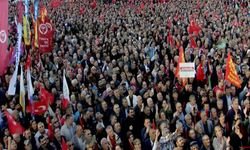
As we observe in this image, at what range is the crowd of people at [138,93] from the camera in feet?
25.7

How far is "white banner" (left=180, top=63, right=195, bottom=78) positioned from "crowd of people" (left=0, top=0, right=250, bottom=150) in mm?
207

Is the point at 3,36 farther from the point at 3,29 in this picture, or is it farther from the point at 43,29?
the point at 43,29

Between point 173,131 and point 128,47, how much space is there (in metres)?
6.12

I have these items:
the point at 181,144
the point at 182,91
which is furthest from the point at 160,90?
the point at 181,144

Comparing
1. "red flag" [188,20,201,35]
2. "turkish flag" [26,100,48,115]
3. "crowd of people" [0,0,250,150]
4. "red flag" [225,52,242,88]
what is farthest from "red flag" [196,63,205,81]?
"red flag" [188,20,201,35]

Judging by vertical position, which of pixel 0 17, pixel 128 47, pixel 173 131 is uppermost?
pixel 0 17

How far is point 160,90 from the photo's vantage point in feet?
34.1

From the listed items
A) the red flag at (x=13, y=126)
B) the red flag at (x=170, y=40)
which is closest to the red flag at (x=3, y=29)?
the red flag at (x=13, y=126)

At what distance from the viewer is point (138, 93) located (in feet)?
33.8

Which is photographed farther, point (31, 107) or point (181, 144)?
point (31, 107)

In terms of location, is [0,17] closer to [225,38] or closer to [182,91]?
[182,91]

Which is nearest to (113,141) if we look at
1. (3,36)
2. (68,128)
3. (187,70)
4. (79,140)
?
(79,140)

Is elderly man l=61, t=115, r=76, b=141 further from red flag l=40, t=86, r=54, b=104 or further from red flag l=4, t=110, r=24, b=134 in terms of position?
red flag l=40, t=86, r=54, b=104

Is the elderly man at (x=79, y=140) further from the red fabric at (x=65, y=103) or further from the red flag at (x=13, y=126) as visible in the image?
the red fabric at (x=65, y=103)
